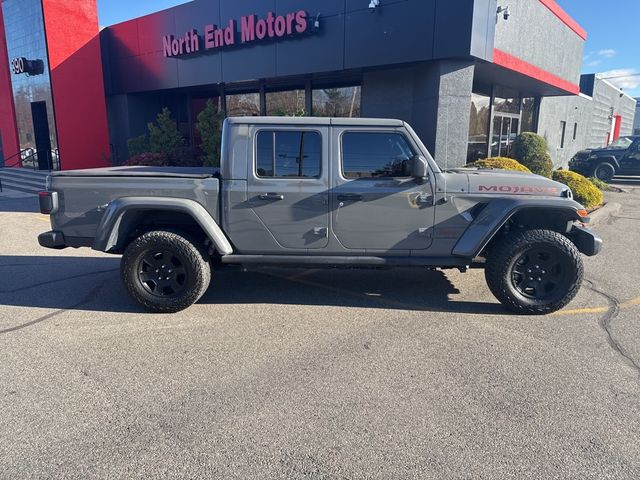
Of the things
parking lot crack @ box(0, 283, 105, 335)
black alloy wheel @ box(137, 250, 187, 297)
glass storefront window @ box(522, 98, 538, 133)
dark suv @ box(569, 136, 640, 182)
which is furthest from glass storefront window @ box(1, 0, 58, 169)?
dark suv @ box(569, 136, 640, 182)

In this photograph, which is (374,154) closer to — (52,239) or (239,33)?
(52,239)

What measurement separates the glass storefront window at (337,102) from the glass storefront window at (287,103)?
50 cm

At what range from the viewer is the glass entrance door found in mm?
15047

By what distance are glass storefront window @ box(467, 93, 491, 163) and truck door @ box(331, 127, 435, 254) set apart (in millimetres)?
9773

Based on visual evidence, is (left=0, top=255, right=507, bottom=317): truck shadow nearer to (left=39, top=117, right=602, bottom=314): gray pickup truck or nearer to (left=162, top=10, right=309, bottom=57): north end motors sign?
(left=39, top=117, right=602, bottom=314): gray pickup truck

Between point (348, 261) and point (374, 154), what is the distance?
1123 millimetres

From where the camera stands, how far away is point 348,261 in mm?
4707

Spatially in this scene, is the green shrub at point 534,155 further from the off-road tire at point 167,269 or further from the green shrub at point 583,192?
the off-road tire at point 167,269

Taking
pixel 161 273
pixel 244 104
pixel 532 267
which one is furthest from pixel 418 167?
pixel 244 104

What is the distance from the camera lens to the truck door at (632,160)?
1905 cm

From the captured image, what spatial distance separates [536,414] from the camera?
3.03m

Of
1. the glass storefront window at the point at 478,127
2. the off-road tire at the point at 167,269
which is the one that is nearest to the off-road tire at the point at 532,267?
the off-road tire at the point at 167,269

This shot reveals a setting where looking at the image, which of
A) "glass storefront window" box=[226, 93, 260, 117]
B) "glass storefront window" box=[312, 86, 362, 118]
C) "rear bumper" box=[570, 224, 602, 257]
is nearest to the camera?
"rear bumper" box=[570, 224, 602, 257]

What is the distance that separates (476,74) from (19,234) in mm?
11404
